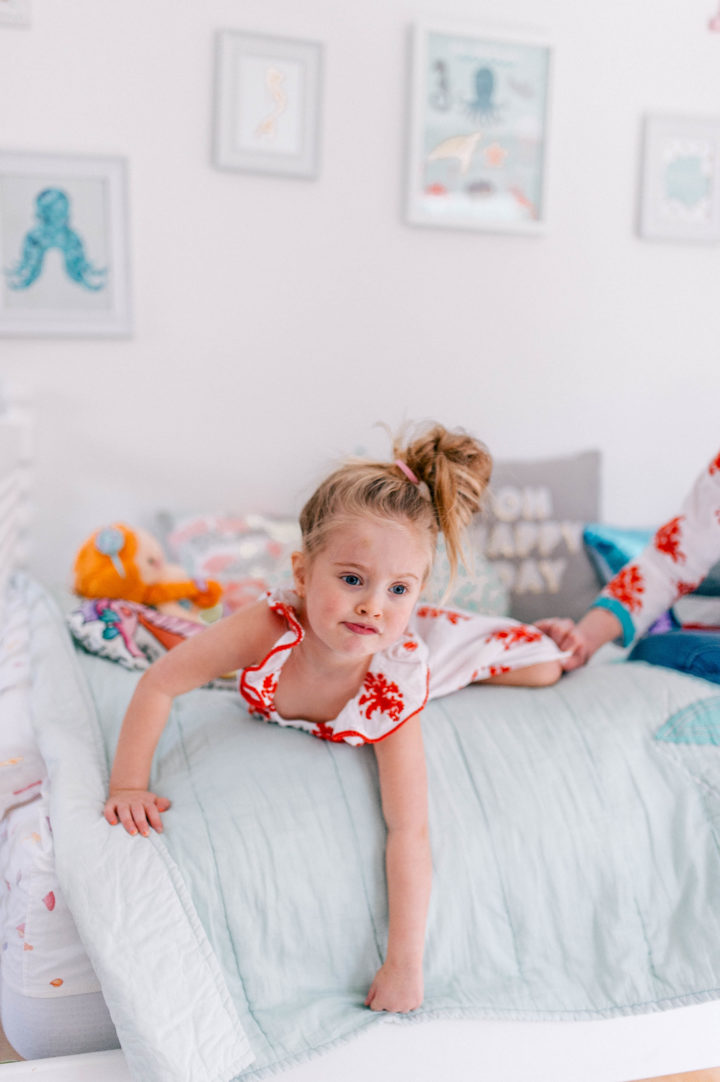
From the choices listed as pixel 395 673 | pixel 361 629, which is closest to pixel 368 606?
pixel 361 629

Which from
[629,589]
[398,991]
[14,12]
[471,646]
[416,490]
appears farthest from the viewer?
[14,12]

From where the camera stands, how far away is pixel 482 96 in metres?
2.13

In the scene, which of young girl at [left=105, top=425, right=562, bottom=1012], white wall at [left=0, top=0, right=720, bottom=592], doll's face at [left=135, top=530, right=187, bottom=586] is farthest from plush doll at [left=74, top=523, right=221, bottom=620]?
young girl at [left=105, top=425, right=562, bottom=1012]

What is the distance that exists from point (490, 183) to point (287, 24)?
0.53 meters

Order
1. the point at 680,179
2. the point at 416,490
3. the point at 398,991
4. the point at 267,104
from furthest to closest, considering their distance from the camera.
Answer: the point at 680,179, the point at 267,104, the point at 416,490, the point at 398,991

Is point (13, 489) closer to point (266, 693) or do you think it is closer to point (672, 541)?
point (266, 693)

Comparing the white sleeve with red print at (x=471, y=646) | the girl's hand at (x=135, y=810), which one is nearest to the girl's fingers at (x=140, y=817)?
the girl's hand at (x=135, y=810)

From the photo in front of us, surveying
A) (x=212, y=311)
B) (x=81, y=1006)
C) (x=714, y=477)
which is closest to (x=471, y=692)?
(x=714, y=477)

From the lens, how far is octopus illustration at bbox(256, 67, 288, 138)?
2.00 metres

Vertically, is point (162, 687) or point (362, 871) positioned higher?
point (162, 687)

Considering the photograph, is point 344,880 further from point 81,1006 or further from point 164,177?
point 164,177

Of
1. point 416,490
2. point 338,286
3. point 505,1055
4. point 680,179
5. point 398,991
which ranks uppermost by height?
point 680,179

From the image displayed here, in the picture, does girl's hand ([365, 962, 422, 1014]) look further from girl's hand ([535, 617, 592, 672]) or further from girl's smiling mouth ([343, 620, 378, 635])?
girl's hand ([535, 617, 592, 672])

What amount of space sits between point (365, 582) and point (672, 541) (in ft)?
2.02
